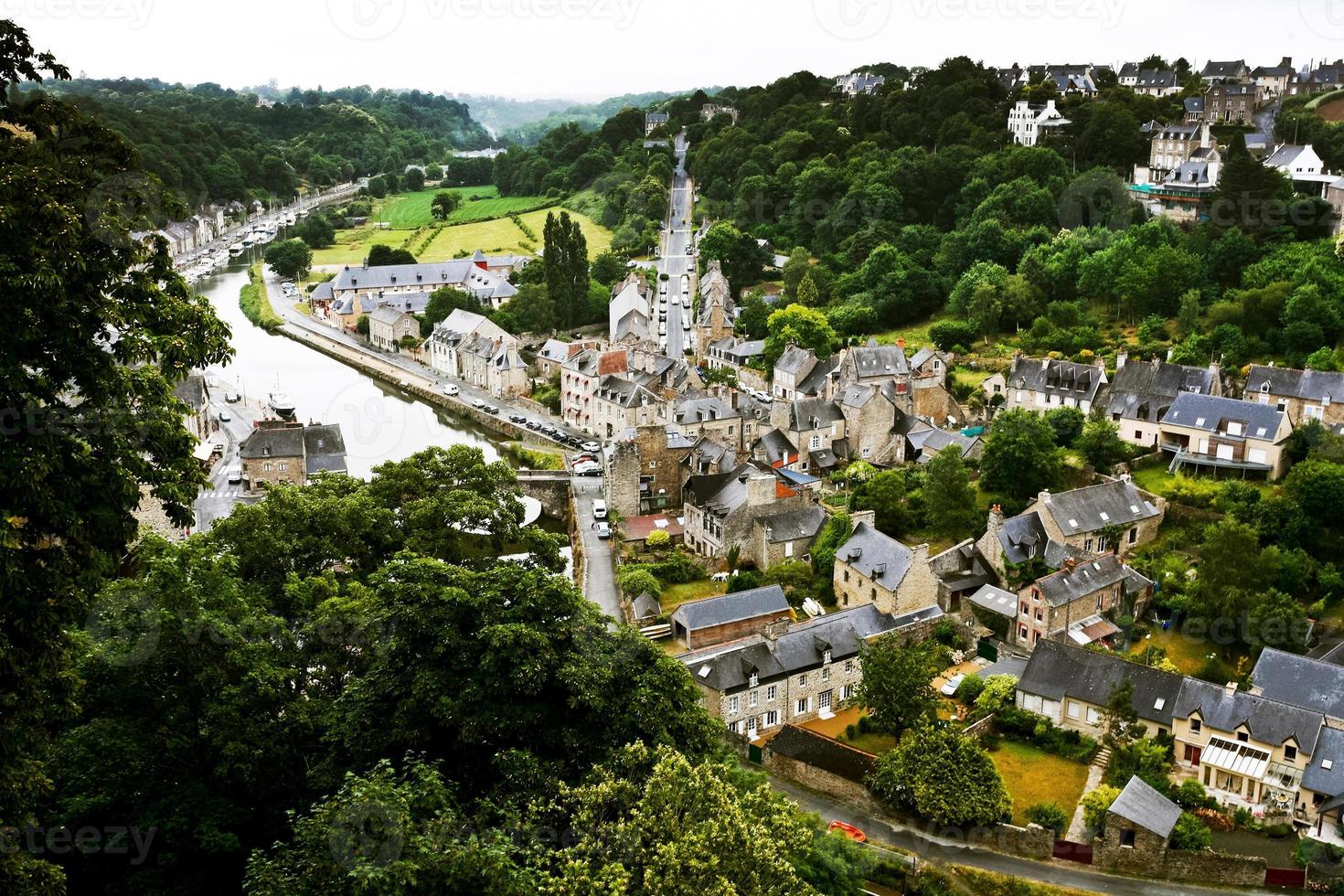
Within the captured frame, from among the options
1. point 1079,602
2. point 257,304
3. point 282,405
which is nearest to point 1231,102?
point 1079,602

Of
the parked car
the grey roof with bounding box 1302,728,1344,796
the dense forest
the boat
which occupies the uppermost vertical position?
the dense forest

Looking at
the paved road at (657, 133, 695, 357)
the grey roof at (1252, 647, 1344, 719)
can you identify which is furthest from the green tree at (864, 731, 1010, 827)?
the paved road at (657, 133, 695, 357)

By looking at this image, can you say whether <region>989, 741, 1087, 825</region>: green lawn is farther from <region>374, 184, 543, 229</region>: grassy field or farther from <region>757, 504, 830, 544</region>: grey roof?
<region>374, 184, 543, 229</region>: grassy field

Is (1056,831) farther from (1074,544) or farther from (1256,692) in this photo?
(1074,544)

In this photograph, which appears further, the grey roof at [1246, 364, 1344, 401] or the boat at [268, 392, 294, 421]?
the boat at [268, 392, 294, 421]

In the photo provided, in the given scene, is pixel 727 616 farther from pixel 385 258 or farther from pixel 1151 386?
pixel 385 258

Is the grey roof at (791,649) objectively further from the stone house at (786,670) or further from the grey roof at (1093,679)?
the grey roof at (1093,679)
